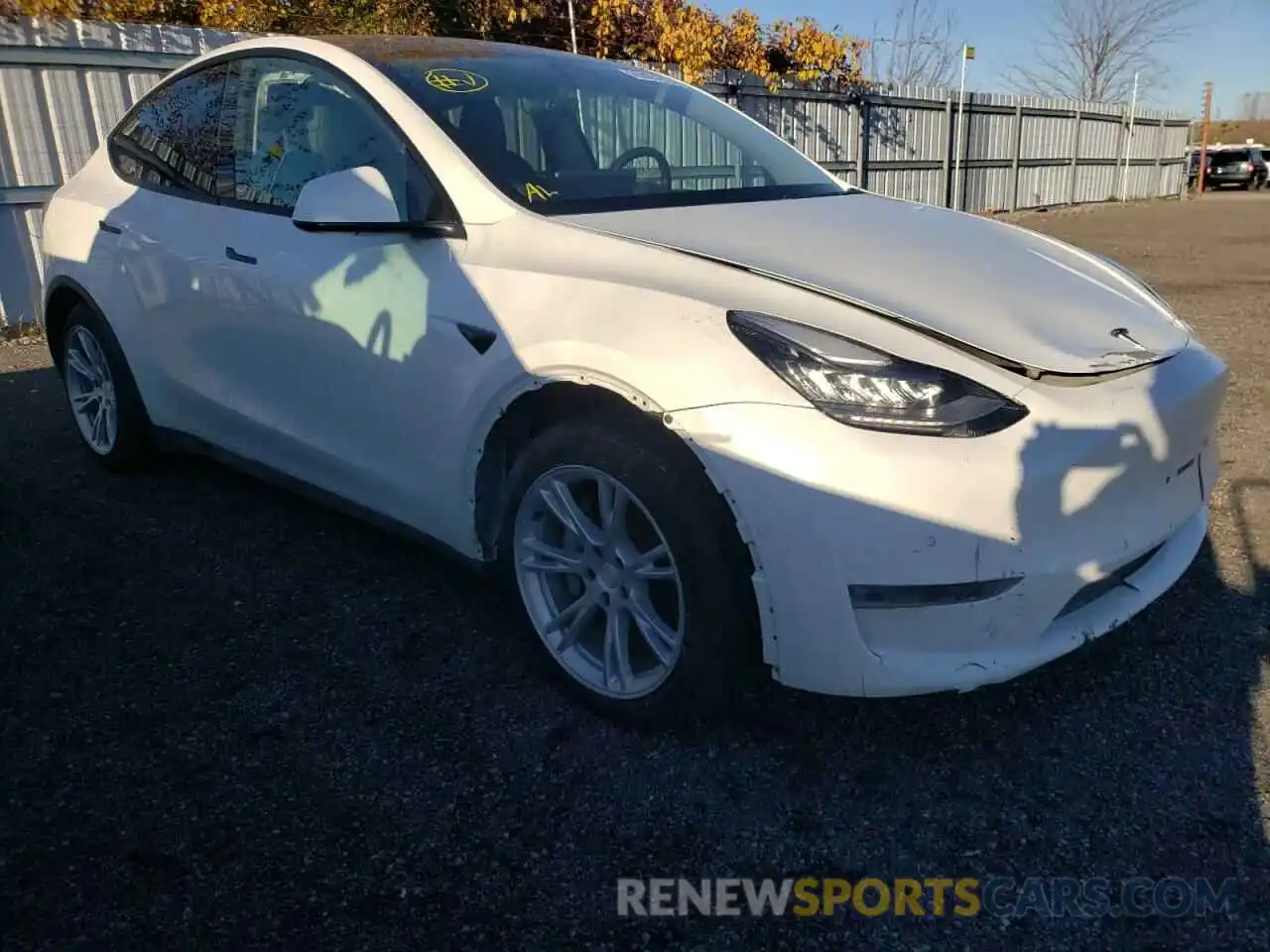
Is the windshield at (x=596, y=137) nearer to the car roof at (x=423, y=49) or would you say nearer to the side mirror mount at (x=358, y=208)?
the car roof at (x=423, y=49)

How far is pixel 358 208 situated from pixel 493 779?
147cm

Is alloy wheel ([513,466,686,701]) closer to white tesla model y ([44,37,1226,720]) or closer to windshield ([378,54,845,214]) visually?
white tesla model y ([44,37,1226,720])

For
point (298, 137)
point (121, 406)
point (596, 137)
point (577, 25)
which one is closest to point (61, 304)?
point (121, 406)

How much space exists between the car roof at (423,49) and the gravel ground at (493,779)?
162cm

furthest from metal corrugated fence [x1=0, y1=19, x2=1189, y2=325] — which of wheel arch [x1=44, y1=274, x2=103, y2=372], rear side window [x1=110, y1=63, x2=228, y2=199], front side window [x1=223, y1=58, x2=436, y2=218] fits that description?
wheel arch [x1=44, y1=274, x2=103, y2=372]

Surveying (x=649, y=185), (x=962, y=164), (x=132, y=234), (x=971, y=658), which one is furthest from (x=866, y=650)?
(x=962, y=164)

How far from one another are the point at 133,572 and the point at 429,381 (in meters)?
1.50

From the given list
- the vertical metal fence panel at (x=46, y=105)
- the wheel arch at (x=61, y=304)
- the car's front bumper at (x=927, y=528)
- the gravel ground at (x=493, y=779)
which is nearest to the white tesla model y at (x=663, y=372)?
the car's front bumper at (x=927, y=528)

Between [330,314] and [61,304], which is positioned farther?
[61,304]

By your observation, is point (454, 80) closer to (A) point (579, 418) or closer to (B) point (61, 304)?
(A) point (579, 418)

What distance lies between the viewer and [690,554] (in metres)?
2.12

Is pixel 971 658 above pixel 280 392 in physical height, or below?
below

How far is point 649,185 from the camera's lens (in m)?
2.98

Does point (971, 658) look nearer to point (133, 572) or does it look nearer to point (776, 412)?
point (776, 412)
